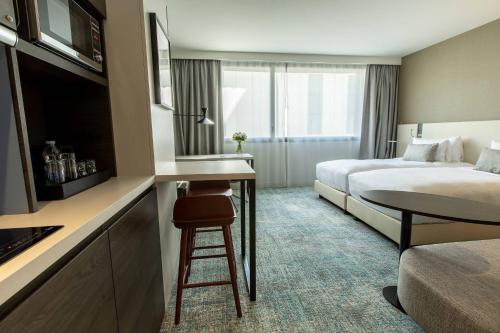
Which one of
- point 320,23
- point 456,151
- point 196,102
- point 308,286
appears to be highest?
point 320,23

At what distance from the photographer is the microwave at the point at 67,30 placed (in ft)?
2.65

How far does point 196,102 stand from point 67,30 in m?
3.56

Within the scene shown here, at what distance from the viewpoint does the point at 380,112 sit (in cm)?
500

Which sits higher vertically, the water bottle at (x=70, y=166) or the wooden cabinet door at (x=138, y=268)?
the water bottle at (x=70, y=166)

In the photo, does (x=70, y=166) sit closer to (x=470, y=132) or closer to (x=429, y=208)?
(x=429, y=208)

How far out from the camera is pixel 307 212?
351 cm

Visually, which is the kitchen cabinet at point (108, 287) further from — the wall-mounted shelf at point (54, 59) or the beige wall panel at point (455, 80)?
the beige wall panel at point (455, 80)

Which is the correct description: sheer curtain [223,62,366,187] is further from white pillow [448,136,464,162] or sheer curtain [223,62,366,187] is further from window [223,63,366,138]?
white pillow [448,136,464,162]

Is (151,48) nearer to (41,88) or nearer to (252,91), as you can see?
(41,88)

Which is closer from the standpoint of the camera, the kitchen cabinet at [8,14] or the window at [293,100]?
the kitchen cabinet at [8,14]

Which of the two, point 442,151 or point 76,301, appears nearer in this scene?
point 76,301

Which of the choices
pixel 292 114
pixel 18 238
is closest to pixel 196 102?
pixel 292 114

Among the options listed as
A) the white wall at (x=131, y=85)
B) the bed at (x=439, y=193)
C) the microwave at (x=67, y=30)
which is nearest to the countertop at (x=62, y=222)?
the white wall at (x=131, y=85)

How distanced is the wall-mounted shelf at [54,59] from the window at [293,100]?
11.7 feet
